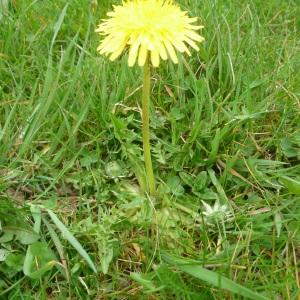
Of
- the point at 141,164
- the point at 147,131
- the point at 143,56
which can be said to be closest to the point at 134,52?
the point at 143,56

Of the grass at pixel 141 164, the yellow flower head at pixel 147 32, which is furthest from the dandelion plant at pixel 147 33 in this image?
the grass at pixel 141 164

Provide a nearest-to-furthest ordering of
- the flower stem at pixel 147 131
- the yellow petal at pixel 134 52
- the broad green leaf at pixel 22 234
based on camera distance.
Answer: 1. the yellow petal at pixel 134 52
2. the flower stem at pixel 147 131
3. the broad green leaf at pixel 22 234

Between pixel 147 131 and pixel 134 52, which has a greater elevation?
pixel 134 52

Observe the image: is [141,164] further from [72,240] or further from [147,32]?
[147,32]

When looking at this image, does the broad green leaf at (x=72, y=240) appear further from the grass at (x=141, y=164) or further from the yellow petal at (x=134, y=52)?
the yellow petal at (x=134, y=52)

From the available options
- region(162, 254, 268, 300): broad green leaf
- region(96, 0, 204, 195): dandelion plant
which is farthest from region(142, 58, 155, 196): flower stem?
region(162, 254, 268, 300): broad green leaf

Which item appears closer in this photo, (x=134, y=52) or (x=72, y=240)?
(x=134, y=52)
